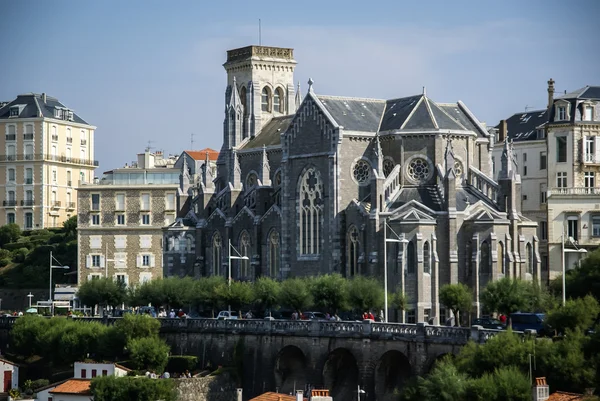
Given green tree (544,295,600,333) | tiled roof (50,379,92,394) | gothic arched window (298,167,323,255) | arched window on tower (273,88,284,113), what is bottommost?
tiled roof (50,379,92,394)

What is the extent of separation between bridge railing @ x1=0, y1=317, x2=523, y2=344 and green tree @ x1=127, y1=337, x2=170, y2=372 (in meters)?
4.66

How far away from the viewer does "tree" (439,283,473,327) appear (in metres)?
110

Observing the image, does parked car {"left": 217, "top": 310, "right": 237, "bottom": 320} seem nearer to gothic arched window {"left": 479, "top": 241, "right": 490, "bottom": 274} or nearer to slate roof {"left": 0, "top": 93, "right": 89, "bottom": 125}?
gothic arched window {"left": 479, "top": 241, "right": 490, "bottom": 274}

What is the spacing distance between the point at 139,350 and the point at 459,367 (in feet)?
91.4

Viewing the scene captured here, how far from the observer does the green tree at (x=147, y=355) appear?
338 ft

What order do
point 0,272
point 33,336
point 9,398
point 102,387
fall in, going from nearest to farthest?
1. point 102,387
2. point 9,398
3. point 33,336
4. point 0,272

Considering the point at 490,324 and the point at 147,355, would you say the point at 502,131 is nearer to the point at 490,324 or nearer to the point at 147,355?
the point at 147,355

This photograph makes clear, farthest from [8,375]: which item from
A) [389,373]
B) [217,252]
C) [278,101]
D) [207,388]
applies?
[278,101]

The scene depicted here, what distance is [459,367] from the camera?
80750mm

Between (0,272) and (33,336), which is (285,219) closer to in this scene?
(33,336)

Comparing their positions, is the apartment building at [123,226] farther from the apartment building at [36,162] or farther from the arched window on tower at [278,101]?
the arched window on tower at [278,101]

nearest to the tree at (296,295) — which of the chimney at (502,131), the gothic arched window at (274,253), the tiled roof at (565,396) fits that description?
the gothic arched window at (274,253)

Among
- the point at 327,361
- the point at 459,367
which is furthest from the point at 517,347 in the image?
the point at 327,361

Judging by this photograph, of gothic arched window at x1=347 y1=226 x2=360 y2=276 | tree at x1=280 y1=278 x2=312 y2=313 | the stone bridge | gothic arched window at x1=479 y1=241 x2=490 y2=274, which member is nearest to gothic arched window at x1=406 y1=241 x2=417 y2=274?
gothic arched window at x1=479 y1=241 x2=490 y2=274
